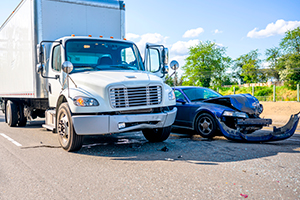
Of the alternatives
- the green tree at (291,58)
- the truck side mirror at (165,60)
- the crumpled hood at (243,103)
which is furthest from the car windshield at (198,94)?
the green tree at (291,58)

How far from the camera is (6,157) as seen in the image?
5.89 metres

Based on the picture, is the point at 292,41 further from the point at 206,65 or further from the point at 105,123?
the point at 105,123

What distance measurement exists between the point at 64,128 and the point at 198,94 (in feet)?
14.1

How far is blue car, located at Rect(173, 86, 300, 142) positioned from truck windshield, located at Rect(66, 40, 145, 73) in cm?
189

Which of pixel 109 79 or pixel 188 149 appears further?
pixel 188 149

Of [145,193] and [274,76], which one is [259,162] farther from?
[274,76]

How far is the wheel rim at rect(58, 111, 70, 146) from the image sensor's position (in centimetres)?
614

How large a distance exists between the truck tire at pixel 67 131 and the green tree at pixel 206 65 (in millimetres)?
57596

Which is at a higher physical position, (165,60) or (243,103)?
(165,60)

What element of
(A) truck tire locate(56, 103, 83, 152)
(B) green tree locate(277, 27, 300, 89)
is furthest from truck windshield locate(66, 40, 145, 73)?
(B) green tree locate(277, 27, 300, 89)

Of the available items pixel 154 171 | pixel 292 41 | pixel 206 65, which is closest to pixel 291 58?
pixel 292 41

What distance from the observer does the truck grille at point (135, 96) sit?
18.8 ft

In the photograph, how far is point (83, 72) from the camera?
6.51 metres

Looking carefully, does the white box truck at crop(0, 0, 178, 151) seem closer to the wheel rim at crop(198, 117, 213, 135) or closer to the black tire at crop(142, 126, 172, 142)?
the black tire at crop(142, 126, 172, 142)
